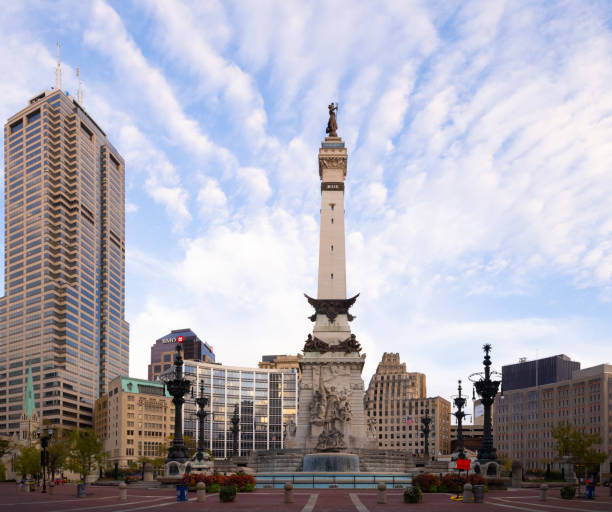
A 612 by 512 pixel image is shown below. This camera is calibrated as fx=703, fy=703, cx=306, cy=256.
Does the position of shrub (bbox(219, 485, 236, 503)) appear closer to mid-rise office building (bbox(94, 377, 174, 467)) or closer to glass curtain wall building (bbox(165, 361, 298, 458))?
mid-rise office building (bbox(94, 377, 174, 467))

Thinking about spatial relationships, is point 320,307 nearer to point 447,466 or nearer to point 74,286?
point 447,466

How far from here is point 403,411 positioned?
183 m

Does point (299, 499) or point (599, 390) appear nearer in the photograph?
point (299, 499)

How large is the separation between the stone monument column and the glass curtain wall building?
314 ft

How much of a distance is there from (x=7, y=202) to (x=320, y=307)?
479 ft

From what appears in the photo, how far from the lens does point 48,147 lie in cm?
18175

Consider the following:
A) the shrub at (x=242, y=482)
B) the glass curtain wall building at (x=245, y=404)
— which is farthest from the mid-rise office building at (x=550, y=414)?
the shrub at (x=242, y=482)

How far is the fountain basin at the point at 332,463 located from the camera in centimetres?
5616

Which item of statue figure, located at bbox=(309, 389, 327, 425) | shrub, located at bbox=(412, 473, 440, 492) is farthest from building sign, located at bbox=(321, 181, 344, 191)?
shrub, located at bbox=(412, 473, 440, 492)

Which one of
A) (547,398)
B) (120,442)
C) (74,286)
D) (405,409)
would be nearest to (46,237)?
(74,286)

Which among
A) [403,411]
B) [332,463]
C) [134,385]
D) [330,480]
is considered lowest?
[403,411]

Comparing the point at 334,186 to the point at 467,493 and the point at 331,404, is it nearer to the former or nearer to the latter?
the point at 331,404

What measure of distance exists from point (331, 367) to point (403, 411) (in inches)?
4760

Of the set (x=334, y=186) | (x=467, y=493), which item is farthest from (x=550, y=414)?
(x=467, y=493)
